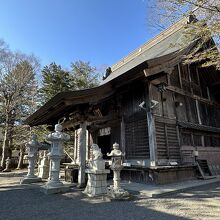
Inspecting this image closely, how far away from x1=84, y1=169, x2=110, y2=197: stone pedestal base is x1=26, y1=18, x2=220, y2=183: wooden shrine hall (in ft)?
3.95

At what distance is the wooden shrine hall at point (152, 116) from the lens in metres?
7.49

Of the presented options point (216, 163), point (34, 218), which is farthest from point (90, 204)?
point (216, 163)

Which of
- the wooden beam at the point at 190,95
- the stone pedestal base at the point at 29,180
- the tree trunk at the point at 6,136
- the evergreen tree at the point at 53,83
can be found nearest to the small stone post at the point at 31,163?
the stone pedestal base at the point at 29,180

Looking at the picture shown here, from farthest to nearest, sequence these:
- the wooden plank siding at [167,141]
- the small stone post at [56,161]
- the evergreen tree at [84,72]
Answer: the evergreen tree at [84,72] → the wooden plank siding at [167,141] → the small stone post at [56,161]

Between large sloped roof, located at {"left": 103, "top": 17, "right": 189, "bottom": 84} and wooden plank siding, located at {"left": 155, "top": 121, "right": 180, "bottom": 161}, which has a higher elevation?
large sloped roof, located at {"left": 103, "top": 17, "right": 189, "bottom": 84}

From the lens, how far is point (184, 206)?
4.70 metres

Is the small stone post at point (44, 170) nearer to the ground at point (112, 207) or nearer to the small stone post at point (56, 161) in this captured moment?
the small stone post at point (56, 161)

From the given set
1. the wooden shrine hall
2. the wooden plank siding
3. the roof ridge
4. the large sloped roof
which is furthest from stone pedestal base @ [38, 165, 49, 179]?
the roof ridge

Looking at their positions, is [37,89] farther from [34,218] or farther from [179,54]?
[34,218]

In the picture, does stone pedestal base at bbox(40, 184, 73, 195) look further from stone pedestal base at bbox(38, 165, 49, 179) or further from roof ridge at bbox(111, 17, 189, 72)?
roof ridge at bbox(111, 17, 189, 72)

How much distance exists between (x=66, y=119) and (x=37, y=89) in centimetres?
1109

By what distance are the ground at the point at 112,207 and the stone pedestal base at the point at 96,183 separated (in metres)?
0.30

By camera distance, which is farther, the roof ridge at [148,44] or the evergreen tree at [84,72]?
the evergreen tree at [84,72]

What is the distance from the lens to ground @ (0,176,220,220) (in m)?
4.08
